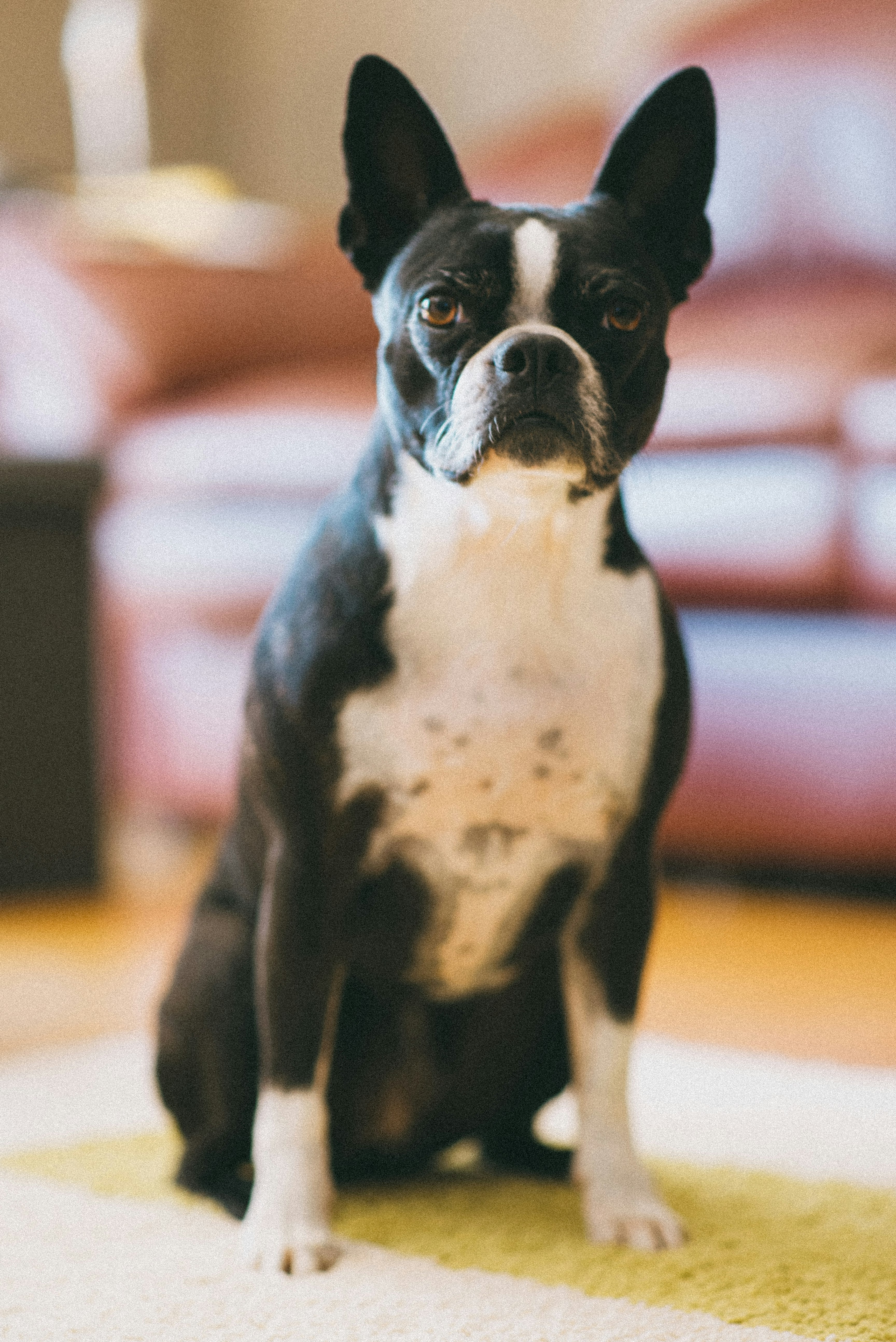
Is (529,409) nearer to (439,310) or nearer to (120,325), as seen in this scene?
(439,310)

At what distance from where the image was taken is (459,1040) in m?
1.31

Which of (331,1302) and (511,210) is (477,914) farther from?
(511,210)

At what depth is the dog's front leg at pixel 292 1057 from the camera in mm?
1170

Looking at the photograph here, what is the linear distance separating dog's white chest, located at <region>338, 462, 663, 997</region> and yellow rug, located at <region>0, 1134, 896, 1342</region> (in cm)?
28

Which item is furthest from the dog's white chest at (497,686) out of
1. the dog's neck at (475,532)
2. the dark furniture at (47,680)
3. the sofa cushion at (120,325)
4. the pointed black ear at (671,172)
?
the sofa cushion at (120,325)

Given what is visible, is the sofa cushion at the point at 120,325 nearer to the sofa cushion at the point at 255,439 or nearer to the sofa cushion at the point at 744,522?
the sofa cushion at the point at 255,439

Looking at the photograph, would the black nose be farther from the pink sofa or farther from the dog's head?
the pink sofa

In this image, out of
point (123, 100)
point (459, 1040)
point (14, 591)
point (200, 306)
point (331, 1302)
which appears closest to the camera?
point (331, 1302)

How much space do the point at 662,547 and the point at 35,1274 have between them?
1522 millimetres

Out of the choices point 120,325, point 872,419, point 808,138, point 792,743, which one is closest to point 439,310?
point 872,419

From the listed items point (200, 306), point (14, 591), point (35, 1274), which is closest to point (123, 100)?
point (200, 306)

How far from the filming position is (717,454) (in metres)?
2.33

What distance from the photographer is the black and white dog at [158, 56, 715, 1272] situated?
116 cm

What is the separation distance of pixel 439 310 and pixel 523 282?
6 centimetres
